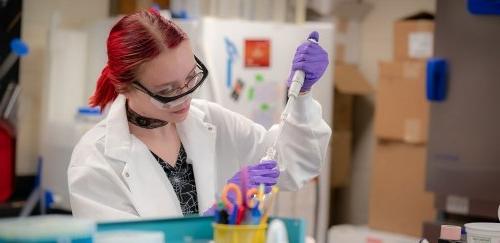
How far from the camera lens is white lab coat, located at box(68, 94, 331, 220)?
2.06m

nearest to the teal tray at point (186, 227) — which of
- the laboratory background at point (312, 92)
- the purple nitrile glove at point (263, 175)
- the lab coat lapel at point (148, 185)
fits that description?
the purple nitrile glove at point (263, 175)

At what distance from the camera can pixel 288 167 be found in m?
2.31

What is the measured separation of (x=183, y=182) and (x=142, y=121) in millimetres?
189

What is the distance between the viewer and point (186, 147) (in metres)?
2.28

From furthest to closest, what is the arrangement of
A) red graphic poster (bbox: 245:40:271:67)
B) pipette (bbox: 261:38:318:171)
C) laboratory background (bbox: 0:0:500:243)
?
red graphic poster (bbox: 245:40:271:67), laboratory background (bbox: 0:0:500:243), pipette (bbox: 261:38:318:171)

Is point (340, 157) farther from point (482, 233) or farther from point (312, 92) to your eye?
point (482, 233)

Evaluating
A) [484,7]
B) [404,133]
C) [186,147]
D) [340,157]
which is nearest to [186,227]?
[186,147]

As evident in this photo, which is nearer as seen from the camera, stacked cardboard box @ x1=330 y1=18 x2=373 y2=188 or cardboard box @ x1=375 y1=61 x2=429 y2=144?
cardboard box @ x1=375 y1=61 x2=429 y2=144

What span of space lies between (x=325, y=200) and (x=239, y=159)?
7.72 feet

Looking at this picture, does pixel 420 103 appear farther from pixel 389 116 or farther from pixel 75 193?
pixel 75 193

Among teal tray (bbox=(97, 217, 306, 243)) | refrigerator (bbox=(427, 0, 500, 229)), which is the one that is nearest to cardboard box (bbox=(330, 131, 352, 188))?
refrigerator (bbox=(427, 0, 500, 229))

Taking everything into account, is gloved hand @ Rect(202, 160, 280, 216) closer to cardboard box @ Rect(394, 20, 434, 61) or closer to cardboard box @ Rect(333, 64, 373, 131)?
cardboard box @ Rect(394, 20, 434, 61)

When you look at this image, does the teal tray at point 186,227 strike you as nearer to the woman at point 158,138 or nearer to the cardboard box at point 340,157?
the woman at point 158,138

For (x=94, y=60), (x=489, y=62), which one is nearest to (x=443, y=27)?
(x=489, y=62)
